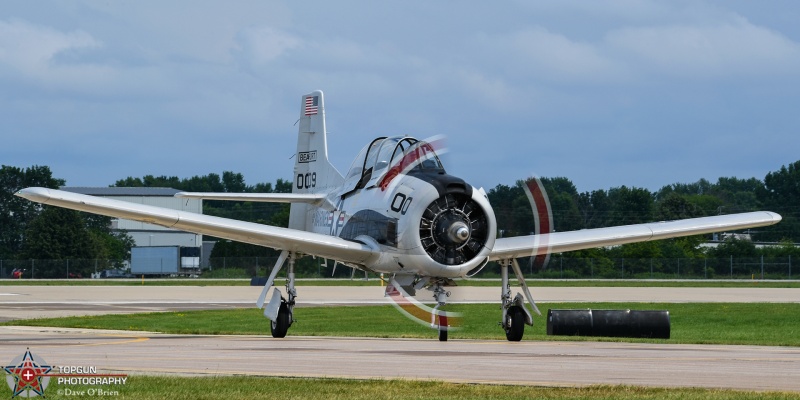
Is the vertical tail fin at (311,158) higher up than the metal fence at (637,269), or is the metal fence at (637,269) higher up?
the vertical tail fin at (311,158)

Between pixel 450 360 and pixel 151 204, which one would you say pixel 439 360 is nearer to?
pixel 450 360

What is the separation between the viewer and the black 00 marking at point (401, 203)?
19.8 meters

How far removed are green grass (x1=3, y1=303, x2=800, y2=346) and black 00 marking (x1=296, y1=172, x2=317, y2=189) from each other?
3.59m

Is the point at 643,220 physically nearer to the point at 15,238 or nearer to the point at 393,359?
the point at 15,238

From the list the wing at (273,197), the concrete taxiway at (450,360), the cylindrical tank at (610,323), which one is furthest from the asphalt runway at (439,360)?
the wing at (273,197)

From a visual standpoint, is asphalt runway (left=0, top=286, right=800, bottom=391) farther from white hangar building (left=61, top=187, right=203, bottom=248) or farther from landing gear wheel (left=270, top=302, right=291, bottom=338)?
white hangar building (left=61, top=187, right=203, bottom=248)

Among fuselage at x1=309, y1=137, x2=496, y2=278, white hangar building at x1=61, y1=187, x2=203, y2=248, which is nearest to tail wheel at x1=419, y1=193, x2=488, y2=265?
fuselage at x1=309, y1=137, x2=496, y2=278

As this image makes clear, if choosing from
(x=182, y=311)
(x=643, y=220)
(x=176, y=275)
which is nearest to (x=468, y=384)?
(x=182, y=311)

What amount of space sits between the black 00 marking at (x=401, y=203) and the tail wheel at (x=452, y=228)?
41 cm

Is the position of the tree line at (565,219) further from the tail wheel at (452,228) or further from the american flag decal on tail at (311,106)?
the tail wheel at (452,228)

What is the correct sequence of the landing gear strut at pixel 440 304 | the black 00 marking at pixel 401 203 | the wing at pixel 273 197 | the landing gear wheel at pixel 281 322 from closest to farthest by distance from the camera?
the black 00 marking at pixel 401 203, the landing gear strut at pixel 440 304, the landing gear wheel at pixel 281 322, the wing at pixel 273 197

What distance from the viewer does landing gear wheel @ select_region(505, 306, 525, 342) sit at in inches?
826

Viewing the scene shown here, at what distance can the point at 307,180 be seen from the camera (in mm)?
29203

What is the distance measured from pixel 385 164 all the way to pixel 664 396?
436 inches
